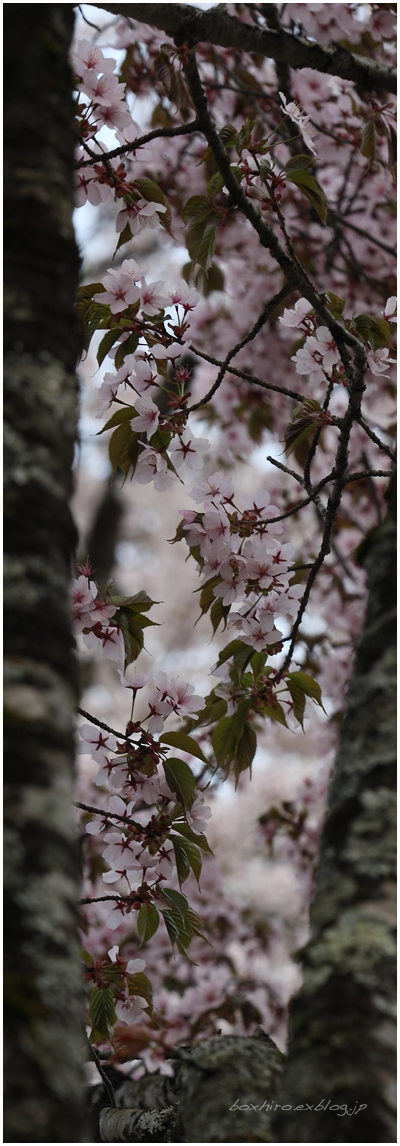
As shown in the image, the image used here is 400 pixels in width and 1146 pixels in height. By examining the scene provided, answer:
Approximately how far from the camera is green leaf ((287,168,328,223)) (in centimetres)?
159

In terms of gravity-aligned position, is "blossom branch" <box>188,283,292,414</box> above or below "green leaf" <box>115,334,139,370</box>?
below

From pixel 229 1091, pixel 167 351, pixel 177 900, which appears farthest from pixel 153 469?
pixel 229 1091

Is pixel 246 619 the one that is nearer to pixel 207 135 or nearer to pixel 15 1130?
pixel 207 135

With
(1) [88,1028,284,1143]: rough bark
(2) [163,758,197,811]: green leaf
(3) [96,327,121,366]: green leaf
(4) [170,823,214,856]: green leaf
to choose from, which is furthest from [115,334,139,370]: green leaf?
(1) [88,1028,284,1143]: rough bark

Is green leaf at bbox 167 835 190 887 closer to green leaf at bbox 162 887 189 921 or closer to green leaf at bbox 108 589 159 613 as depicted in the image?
green leaf at bbox 162 887 189 921

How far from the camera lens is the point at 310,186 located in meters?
1.61

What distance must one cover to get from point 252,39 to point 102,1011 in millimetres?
1856

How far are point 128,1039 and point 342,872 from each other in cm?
182

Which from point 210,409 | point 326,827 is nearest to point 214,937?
point 210,409

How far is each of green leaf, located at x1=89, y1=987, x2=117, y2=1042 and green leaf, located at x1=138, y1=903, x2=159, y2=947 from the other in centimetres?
14

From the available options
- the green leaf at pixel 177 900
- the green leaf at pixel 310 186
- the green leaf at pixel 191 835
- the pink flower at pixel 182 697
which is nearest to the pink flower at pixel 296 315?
the green leaf at pixel 310 186

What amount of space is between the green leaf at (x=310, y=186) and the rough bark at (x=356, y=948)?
3.10 feet

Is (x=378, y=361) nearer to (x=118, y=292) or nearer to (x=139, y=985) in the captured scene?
(x=118, y=292)

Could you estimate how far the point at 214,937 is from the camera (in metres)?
4.33
